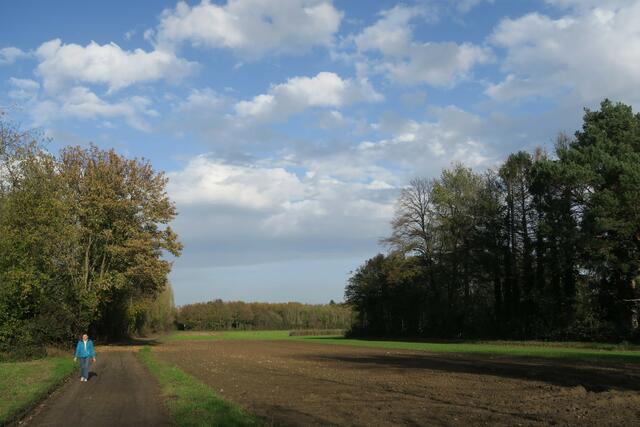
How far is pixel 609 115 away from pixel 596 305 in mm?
15553

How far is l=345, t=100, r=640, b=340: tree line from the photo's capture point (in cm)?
4156

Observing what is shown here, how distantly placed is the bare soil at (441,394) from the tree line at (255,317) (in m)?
136

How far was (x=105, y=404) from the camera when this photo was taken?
48.5 feet

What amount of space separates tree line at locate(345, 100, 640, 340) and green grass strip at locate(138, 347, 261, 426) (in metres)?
31.9

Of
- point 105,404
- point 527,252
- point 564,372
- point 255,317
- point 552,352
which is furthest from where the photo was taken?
point 255,317

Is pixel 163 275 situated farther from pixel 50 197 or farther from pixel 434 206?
pixel 434 206

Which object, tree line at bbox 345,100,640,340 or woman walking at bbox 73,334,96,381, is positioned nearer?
woman walking at bbox 73,334,96,381

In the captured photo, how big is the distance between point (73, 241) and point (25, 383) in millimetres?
20138

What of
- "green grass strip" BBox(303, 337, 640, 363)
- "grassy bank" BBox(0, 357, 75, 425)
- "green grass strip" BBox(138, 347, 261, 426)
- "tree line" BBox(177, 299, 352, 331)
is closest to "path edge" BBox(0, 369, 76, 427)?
"grassy bank" BBox(0, 357, 75, 425)

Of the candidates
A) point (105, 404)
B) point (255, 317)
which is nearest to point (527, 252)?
point (105, 404)

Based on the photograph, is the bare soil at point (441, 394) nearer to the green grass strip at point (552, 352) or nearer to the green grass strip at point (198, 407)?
the green grass strip at point (198, 407)

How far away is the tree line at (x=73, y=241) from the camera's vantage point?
29.0m

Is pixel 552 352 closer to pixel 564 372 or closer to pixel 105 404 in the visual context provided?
pixel 564 372

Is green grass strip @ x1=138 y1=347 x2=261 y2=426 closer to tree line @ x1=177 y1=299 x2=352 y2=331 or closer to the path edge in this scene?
the path edge
